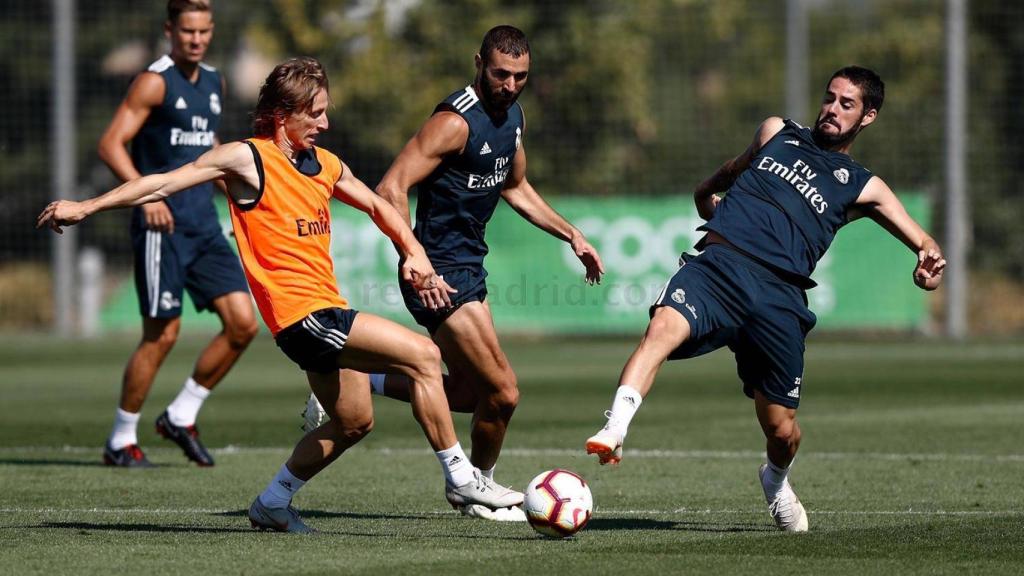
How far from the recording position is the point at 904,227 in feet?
25.1

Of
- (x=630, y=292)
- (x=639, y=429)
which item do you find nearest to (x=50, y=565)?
(x=639, y=429)

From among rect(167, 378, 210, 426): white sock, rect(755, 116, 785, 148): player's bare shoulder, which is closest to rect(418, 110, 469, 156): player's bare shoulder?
rect(755, 116, 785, 148): player's bare shoulder

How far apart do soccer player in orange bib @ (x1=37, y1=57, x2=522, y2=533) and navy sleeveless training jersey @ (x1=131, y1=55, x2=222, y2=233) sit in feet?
11.1

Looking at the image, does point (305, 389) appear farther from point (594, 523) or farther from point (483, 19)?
point (483, 19)

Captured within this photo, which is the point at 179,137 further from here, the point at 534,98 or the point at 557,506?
the point at 534,98

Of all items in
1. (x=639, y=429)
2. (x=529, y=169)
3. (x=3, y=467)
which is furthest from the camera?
(x=529, y=169)

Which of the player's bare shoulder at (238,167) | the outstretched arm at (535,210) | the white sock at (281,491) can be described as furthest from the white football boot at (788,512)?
the player's bare shoulder at (238,167)

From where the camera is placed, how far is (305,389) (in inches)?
650

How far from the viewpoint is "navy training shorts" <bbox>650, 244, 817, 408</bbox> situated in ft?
24.4

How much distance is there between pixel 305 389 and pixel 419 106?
43.3ft

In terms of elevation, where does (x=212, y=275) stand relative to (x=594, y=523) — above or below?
above

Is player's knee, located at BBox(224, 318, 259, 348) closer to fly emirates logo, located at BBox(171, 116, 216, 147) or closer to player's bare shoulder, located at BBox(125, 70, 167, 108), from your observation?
fly emirates logo, located at BBox(171, 116, 216, 147)

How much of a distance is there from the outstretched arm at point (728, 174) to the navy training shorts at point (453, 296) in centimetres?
116

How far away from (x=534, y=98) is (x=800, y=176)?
20706 mm
